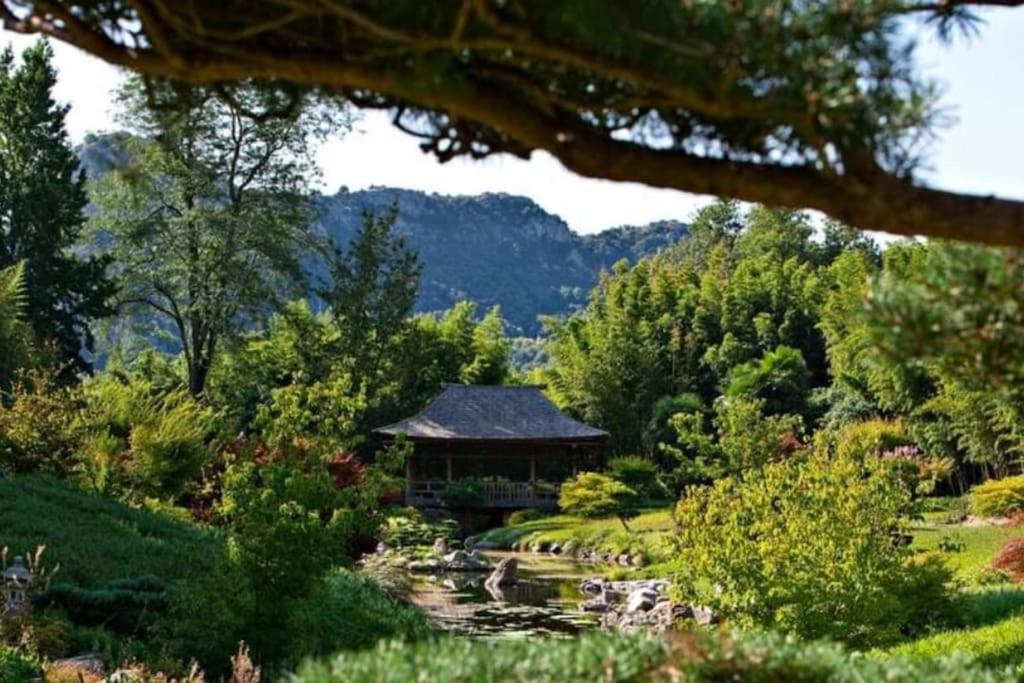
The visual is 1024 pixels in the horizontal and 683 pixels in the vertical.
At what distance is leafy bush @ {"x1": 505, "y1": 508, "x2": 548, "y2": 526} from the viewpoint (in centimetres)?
2859

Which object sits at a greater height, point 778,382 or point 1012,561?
point 778,382

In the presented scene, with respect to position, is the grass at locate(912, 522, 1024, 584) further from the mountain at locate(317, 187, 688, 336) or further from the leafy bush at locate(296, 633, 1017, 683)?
the mountain at locate(317, 187, 688, 336)

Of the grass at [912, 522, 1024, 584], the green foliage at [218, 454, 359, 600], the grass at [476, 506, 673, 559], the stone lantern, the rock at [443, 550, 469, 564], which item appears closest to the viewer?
the stone lantern

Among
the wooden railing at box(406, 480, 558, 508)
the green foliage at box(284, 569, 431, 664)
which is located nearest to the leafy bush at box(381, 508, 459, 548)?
the wooden railing at box(406, 480, 558, 508)

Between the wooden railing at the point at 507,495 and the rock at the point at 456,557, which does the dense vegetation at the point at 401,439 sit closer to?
the wooden railing at the point at 507,495

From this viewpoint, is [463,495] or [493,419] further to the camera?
[493,419]

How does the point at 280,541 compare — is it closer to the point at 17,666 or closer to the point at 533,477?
the point at 17,666

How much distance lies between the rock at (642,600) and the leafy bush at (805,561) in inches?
216

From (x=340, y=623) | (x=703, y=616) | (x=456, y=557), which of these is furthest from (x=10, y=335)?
(x=340, y=623)

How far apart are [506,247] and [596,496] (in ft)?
430

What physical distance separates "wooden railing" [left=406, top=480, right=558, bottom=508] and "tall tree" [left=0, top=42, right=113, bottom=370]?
8.56 m

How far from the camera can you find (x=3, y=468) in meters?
14.3

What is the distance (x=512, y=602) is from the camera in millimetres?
Answer: 15922

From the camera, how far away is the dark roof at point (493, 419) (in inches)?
1214
